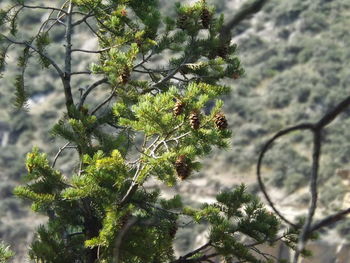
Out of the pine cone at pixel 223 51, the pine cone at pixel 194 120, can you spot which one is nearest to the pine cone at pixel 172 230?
the pine cone at pixel 194 120

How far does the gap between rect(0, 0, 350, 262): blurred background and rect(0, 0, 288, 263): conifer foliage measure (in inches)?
924

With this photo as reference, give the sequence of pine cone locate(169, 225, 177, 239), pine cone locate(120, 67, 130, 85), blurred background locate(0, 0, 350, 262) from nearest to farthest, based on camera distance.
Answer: pine cone locate(169, 225, 177, 239) → pine cone locate(120, 67, 130, 85) → blurred background locate(0, 0, 350, 262)

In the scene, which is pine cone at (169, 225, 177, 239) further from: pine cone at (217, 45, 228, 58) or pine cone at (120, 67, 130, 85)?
pine cone at (217, 45, 228, 58)

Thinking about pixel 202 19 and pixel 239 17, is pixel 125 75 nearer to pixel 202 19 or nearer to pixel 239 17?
pixel 202 19

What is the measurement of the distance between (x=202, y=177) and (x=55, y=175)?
34.8m

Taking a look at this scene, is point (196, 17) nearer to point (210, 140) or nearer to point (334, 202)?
point (210, 140)

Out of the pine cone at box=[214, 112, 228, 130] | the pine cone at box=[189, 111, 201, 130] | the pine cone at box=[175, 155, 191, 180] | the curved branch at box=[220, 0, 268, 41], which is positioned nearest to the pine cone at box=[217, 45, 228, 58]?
the pine cone at box=[214, 112, 228, 130]

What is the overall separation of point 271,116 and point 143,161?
1479 inches

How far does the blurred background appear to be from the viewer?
37.2 m

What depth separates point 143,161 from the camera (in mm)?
6930

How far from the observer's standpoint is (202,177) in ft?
136

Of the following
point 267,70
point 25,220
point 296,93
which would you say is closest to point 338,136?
point 296,93

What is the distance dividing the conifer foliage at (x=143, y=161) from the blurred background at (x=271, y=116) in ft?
77.0

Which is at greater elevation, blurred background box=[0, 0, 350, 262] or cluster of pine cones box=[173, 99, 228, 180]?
blurred background box=[0, 0, 350, 262]
